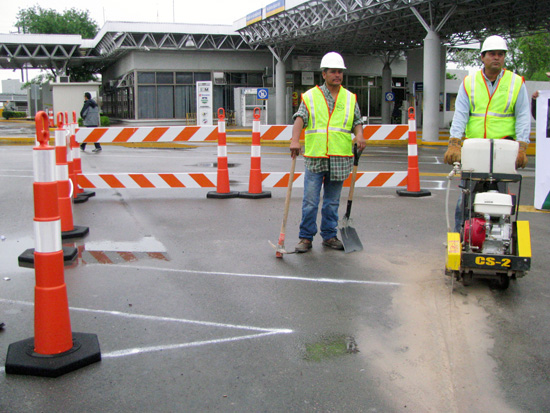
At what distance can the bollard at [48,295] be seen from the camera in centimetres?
364

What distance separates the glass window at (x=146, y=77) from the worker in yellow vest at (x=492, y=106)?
36.5 metres

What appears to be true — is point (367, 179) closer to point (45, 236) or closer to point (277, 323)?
point (277, 323)

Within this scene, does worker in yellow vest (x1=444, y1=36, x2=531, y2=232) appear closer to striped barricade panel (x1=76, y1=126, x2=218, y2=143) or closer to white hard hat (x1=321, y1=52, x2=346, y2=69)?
white hard hat (x1=321, y1=52, x2=346, y2=69)

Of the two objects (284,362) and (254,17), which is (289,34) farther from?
(284,362)

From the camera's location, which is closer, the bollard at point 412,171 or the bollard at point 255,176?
the bollard at point 255,176

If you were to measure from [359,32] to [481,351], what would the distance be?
30579mm

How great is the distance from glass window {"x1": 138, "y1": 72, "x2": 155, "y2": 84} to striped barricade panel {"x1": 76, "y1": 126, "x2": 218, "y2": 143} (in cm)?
3111

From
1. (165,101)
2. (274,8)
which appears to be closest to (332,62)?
(274,8)

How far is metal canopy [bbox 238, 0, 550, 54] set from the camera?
25.1 metres

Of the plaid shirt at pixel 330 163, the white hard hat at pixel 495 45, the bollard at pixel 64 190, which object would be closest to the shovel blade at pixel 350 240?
the plaid shirt at pixel 330 163

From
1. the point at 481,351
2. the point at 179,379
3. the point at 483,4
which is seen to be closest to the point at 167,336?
the point at 179,379

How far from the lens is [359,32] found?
32.5m

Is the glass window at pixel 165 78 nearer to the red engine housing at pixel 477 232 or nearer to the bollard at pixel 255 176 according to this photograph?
the bollard at pixel 255 176

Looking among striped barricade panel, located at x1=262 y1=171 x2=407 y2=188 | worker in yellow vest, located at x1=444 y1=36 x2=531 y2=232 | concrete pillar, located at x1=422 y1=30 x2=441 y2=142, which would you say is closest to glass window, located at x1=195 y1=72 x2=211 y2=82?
concrete pillar, located at x1=422 y1=30 x2=441 y2=142
